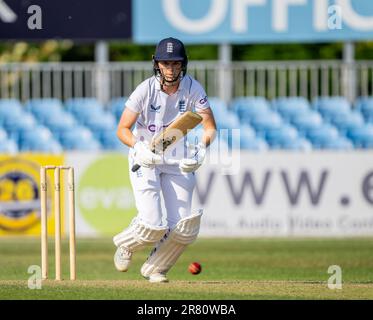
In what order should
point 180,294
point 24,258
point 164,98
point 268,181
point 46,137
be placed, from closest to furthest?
point 180,294
point 164,98
point 24,258
point 268,181
point 46,137

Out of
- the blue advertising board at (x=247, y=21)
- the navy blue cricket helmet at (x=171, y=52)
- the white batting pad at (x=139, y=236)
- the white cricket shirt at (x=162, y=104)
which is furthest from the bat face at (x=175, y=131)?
the blue advertising board at (x=247, y=21)

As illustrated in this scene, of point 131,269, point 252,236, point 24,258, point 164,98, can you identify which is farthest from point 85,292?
point 252,236

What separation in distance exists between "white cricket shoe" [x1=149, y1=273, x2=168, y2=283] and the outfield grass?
0.30ft

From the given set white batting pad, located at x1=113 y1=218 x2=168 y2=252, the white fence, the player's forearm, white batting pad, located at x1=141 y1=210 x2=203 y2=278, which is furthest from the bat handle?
the white fence

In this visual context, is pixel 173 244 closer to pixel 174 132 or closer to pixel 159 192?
pixel 159 192

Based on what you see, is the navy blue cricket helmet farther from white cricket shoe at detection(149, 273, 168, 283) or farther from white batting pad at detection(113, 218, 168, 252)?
white cricket shoe at detection(149, 273, 168, 283)

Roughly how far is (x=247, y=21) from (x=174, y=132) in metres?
10.1

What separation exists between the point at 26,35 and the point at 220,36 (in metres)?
3.26

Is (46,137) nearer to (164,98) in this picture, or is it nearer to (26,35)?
(26,35)

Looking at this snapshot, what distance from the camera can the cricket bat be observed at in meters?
9.20

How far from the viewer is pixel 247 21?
19.2 metres

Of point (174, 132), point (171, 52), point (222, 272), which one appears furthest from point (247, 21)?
point (174, 132)

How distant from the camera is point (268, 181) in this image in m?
17.0

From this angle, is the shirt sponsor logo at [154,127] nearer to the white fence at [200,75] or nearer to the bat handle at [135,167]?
the bat handle at [135,167]
